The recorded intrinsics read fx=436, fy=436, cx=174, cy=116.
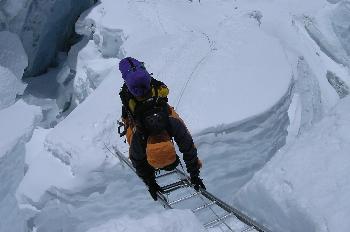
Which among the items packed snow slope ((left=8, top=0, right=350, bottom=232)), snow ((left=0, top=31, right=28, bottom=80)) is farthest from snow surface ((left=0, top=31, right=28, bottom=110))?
packed snow slope ((left=8, top=0, right=350, bottom=232))

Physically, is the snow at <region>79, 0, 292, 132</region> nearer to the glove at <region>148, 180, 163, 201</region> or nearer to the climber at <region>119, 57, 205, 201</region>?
the glove at <region>148, 180, 163, 201</region>

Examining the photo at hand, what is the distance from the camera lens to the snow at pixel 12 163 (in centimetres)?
638

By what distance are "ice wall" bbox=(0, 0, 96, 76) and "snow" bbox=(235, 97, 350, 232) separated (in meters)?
6.99

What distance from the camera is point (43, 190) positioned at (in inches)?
217

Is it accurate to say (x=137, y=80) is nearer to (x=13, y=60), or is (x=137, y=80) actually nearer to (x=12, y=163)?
(x=12, y=163)

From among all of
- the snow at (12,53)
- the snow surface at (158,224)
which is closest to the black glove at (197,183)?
the snow surface at (158,224)

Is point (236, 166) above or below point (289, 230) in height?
below

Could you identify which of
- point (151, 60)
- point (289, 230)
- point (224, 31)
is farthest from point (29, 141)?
point (289, 230)

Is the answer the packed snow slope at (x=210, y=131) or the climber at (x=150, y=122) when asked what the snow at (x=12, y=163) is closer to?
the packed snow slope at (x=210, y=131)

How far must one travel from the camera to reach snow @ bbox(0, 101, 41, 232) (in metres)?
6.38

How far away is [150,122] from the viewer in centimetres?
306

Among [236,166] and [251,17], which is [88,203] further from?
[251,17]

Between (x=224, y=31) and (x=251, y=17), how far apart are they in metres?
1.38

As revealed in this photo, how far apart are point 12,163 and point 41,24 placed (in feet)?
12.8
